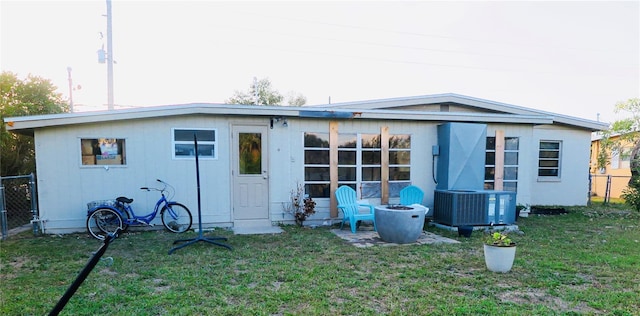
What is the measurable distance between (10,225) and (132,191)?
3.05m

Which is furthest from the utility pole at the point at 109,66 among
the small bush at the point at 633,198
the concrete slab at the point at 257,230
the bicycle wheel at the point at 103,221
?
the small bush at the point at 633,198

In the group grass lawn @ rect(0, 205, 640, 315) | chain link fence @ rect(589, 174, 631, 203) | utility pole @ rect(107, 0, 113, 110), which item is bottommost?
chain link fence @ rect(589, 174, 631, 203)

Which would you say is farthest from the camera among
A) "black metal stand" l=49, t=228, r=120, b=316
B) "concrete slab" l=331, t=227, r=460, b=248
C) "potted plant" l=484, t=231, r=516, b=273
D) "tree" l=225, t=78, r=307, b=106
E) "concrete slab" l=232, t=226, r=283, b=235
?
"tree" l=225, t=78, r=307, b=106

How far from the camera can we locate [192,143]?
21.2 ft

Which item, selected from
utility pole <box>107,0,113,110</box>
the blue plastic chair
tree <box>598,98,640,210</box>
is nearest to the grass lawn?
the blue plastic chair

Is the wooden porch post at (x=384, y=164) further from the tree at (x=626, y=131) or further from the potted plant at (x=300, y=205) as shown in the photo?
the tree at (x=626, y=131)

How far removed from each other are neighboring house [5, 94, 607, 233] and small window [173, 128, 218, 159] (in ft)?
0.06

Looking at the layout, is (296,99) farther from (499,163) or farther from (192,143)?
(192,143)

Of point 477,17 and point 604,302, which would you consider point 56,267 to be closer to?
point 604,302

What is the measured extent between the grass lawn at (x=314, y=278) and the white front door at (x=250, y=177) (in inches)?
41.6

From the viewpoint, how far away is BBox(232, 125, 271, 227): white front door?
6711 mm

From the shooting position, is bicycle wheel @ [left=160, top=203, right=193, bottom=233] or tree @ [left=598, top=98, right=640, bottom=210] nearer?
bicycle wheel @ [left=160, top=203, right=193, bottom=233]

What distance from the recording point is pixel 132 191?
247 inches

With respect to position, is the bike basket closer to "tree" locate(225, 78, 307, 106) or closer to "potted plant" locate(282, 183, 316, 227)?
"potted plant" locate(282, 183, 316, 227)
